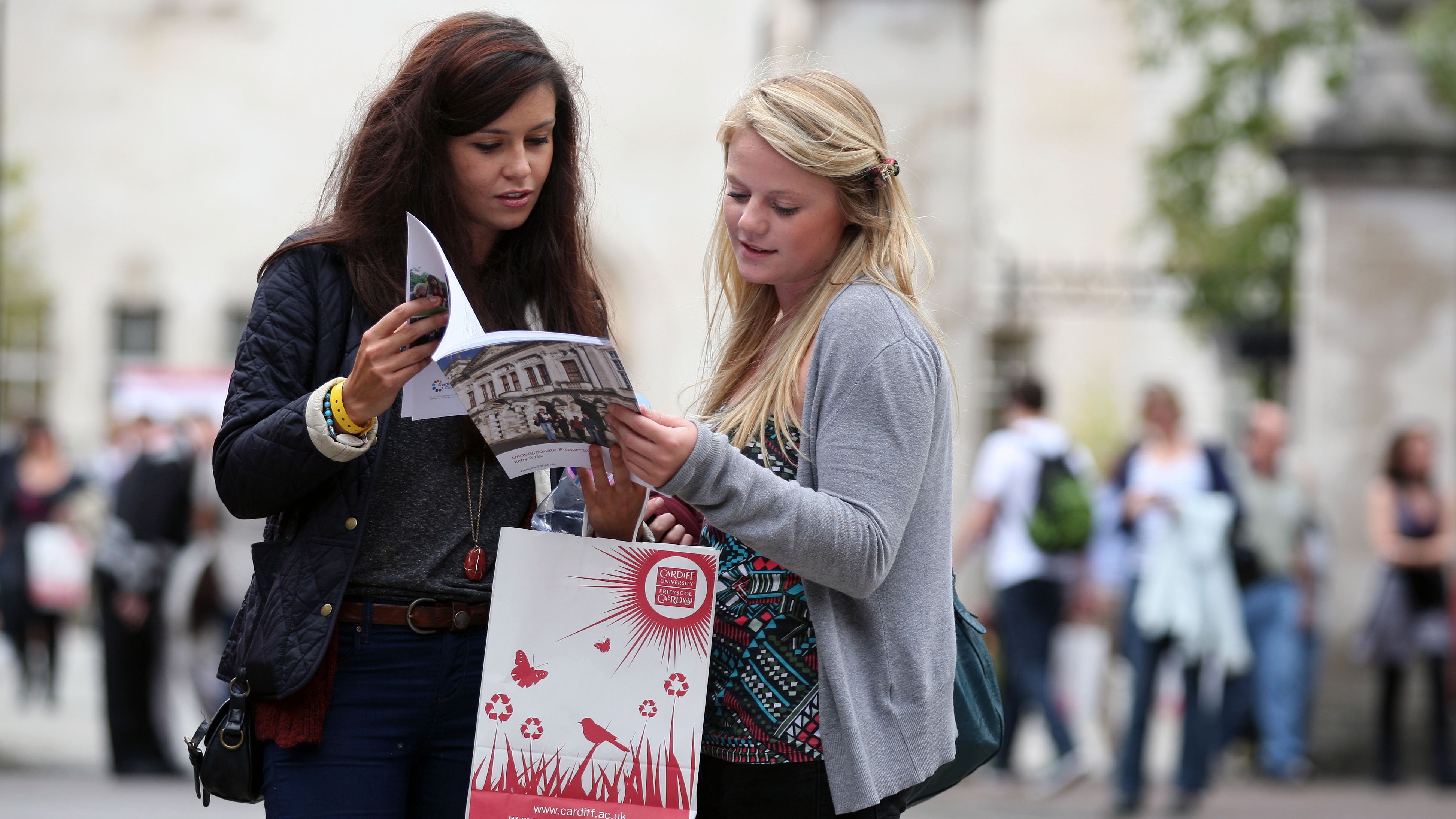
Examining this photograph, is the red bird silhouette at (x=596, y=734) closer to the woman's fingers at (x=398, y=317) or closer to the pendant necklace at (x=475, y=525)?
the pendant necklace at (x=475, y=525)

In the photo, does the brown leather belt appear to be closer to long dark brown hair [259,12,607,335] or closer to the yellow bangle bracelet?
the yellow bangle bracelet

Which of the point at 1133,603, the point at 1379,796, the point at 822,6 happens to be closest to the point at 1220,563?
the point at 1133,603

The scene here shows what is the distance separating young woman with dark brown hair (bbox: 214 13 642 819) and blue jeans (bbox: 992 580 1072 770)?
5984 millimetres

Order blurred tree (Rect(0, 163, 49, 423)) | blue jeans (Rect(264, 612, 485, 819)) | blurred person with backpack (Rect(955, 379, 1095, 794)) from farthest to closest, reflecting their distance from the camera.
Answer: blurred tree (Rect(0, 163, 49, 423)) < blurred person with backpack (Rect(955, 379, 1095, 794)) < blue jeans (Rect(264, 612, 485, 819))

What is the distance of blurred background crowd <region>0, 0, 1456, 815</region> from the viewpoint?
8164 mm

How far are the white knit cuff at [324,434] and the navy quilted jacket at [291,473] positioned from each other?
0.01 meters

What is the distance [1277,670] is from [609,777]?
7.44 m

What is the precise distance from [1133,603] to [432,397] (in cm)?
611

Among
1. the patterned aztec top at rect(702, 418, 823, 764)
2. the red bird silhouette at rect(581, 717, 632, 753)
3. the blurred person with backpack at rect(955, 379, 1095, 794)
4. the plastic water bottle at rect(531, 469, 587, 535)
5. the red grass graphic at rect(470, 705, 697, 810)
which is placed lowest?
the blurred person with backpack at rect(955, 379, 1095, 794)

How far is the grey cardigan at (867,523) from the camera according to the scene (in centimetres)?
229

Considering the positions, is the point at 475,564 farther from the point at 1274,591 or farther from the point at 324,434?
the point at 1274,591

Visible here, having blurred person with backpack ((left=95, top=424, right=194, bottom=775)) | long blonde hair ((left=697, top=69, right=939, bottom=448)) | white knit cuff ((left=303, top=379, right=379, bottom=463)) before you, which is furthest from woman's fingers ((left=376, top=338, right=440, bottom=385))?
blurred person with backpack ((left=95, top=424, right=194, bottom=775))

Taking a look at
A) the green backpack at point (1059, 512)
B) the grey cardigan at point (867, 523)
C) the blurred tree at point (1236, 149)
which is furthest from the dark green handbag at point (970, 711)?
the blurred tree at point (1236, 149)

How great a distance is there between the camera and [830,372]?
7.91 feet
